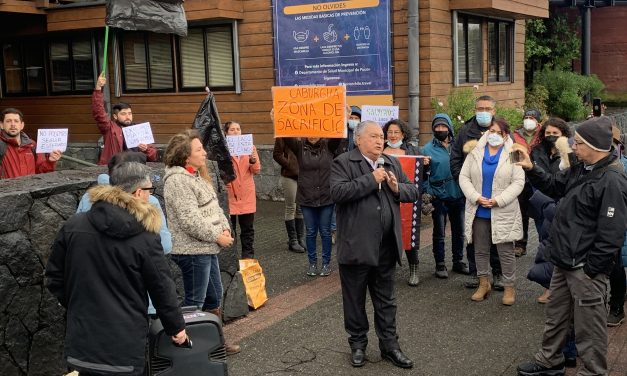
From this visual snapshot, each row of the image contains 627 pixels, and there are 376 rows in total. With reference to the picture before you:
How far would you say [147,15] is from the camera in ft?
29.1

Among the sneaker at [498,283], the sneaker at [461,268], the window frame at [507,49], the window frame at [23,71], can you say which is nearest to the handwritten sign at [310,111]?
the sneaker at [461,268]

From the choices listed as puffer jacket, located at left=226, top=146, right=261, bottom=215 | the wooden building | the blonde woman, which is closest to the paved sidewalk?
the blonde woman

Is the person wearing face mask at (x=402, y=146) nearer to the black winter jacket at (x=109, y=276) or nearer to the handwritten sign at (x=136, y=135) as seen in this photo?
the handwritten sign at (x=136, y=135)

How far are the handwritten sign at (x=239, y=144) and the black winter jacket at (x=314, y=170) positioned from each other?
544 mm

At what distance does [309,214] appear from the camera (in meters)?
8.62

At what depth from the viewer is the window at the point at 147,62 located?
586 inches

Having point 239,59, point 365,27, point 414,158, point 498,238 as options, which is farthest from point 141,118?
point 498,238

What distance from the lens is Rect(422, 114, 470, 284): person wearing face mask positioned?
8.20m

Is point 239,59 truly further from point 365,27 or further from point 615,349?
point 615,349

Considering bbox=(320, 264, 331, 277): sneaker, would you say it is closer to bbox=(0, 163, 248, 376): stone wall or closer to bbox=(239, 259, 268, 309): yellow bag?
bbox=(239, 259, 268, 309): yellow bag

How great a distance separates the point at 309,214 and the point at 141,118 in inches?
297

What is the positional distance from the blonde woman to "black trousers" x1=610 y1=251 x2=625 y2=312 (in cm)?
345

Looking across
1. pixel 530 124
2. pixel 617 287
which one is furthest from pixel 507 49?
pixel 617 287

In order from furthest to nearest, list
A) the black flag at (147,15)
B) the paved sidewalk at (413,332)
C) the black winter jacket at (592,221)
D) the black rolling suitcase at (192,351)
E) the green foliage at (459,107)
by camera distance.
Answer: the green foliage at (459,107)
the black flag at (147,15)
the paved sidewalk at (413,332)
the black winter jacket at (592,221)
the black rolling suitcase at (192,351)
